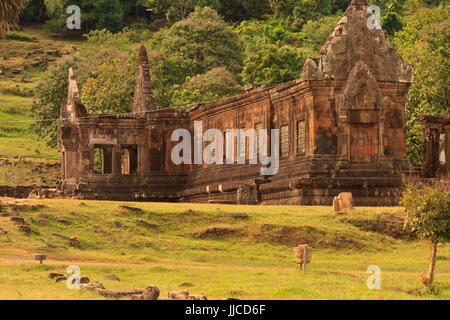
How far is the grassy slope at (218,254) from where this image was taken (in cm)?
2377

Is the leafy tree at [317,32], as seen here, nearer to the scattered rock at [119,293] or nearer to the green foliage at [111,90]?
the green foliage at [111,90]

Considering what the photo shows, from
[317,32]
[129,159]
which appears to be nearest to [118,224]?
[129,159]

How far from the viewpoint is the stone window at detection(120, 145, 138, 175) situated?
184 ft

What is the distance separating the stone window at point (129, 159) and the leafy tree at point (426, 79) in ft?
48.7

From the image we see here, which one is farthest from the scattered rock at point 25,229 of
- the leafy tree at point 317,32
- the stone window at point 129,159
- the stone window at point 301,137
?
the leafy tree at point 317,32

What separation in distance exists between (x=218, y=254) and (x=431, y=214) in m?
7.19

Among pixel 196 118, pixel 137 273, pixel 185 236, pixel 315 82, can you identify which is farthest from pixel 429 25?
pixel 137 273

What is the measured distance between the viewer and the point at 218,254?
30.9 meters

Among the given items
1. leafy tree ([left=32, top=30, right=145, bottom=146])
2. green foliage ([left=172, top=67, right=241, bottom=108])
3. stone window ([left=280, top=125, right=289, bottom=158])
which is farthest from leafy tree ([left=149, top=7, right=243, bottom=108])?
stone window ([left=280, top=125, right=289, bottom=158])

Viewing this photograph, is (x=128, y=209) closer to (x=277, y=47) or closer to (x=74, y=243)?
(x=74, y=243)

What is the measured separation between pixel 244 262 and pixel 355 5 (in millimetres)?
17010

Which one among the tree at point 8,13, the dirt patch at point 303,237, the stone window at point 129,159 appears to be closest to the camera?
the tree at point 8,13
